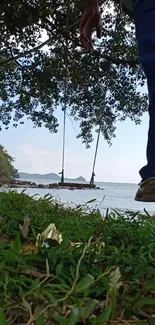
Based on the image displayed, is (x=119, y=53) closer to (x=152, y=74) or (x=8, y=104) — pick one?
(x=8, y=104)

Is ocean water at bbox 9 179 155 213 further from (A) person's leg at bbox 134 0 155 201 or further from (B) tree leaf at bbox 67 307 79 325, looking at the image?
(B) tree leaf at bbox 67 307 79 325

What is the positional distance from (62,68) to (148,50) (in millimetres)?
3539

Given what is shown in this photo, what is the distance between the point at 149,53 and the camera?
82 centimetres

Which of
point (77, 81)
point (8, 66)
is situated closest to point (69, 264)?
point (77, 81)

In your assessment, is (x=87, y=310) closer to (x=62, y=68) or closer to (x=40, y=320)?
(x=40, y=320)

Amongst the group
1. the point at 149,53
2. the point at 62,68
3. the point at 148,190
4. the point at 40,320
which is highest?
the point at 62,68

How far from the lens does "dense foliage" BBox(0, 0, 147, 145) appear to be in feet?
11.8

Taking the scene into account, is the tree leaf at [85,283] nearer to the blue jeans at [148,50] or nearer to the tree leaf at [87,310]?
the tree leaf at [87,310]

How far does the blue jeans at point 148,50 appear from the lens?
2.68 feet

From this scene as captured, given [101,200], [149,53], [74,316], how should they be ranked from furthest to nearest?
[101,200] < [149,53] < [74,316]

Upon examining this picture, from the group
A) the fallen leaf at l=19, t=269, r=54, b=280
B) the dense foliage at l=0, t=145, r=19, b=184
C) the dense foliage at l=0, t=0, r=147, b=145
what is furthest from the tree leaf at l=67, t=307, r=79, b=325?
the dense foliage at l=0, t=145, r=19, b=184

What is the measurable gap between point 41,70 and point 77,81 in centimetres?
40

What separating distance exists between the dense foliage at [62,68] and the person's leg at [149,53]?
2.64m

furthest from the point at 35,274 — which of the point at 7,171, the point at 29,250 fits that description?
the point at 7,171
